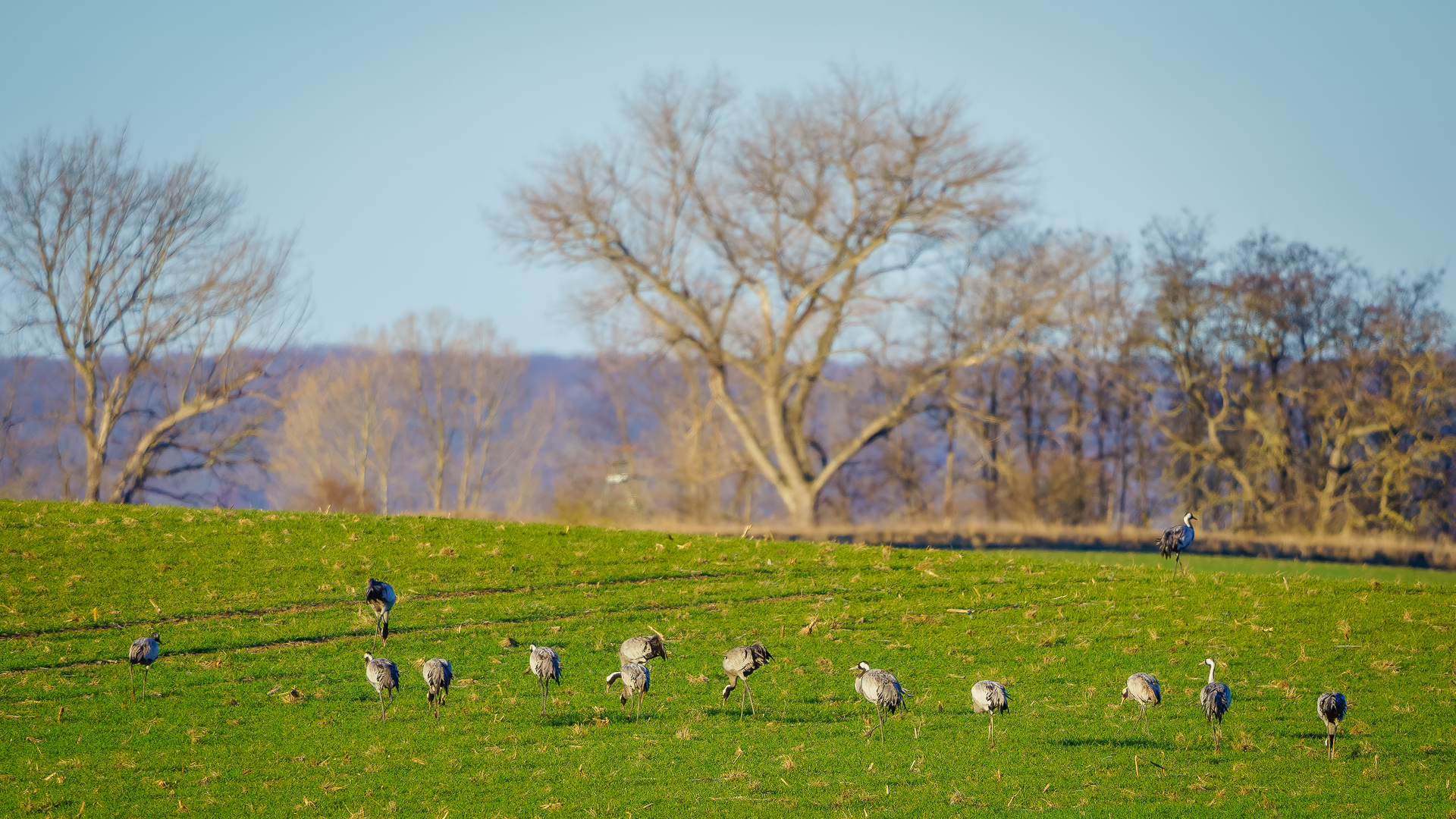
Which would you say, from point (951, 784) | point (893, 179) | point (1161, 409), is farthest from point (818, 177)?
point (951, 784)

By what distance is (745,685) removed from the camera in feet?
37.5

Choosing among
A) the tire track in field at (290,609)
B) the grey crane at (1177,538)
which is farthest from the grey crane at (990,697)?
the grey crane at (1177,538)

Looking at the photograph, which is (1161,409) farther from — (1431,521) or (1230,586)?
(1230,586)

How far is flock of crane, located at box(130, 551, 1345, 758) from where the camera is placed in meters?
9.80

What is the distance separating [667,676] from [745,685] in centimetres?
200

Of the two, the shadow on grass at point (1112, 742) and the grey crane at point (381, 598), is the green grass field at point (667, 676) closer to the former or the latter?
the shadow on grass at point (1112, 742)

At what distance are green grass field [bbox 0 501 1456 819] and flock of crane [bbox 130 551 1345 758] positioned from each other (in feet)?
0.82

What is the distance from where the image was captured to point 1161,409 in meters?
58.8

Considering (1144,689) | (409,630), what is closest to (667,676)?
(409,630)

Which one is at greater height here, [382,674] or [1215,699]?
[1215,699]

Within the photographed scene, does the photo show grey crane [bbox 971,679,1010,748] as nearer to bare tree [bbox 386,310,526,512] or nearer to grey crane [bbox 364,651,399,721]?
grey crane [bbox 364,651,399,721]

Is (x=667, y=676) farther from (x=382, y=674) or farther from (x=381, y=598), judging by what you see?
(x=381, y=598)

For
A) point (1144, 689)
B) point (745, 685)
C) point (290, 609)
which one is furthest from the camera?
point (290, 609)

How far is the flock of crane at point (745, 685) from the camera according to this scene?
980 centimetres
